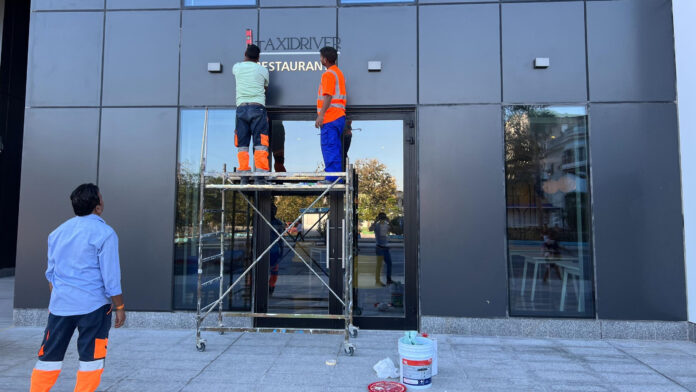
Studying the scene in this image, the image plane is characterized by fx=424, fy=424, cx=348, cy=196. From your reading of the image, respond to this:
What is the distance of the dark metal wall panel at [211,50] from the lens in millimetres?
6418

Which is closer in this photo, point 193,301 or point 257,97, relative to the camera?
point 257,97

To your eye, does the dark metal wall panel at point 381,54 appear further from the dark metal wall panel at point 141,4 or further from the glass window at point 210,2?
the dark metal wall panel at point 141,4

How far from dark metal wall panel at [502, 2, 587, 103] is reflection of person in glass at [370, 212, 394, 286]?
2.53 m

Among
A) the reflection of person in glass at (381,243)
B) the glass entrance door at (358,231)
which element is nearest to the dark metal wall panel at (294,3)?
the glass entrance door at (358,231)

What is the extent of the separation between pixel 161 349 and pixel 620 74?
7.26 m

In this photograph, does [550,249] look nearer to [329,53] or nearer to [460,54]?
[460,54]

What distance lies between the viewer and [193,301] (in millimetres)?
6355

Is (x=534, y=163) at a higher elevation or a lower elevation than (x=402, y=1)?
lower

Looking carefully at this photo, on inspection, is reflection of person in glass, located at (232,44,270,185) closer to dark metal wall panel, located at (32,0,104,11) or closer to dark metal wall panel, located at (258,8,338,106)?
dark metal wall panel, located at (258,8,338,106)

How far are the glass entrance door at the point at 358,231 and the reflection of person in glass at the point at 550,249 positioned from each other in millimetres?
1885

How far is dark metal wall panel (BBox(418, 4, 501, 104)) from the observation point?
6199mm

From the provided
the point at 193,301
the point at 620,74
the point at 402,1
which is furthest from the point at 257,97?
the point at 620,74

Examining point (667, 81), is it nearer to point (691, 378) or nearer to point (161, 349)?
point (691, 378)

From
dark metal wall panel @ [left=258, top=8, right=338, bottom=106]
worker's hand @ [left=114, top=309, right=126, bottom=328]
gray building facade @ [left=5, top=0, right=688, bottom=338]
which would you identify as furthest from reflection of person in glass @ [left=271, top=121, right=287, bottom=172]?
worker's hand @ [left=114, top=309, right=126, bottom=328]
